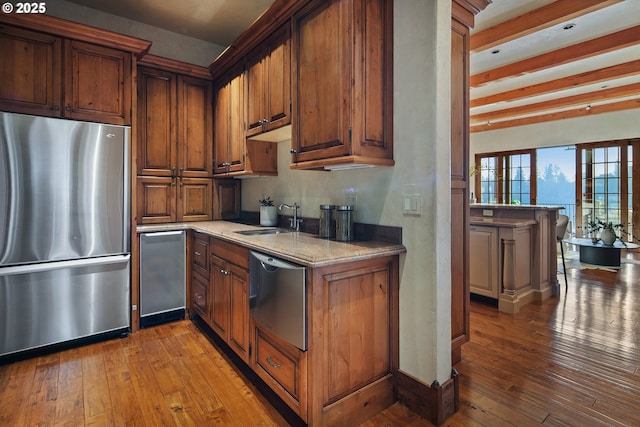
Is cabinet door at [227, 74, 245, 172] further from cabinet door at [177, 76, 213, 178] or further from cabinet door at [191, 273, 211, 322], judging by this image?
cabinet door at [191, 273, 211, 322]

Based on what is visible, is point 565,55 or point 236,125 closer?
point 236,125

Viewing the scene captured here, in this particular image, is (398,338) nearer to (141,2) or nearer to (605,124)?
(141,2)

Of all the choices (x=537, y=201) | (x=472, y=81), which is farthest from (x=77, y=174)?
(x=537, y=201)

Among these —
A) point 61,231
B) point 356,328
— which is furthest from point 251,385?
point 61,231

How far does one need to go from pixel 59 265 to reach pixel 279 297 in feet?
6.48

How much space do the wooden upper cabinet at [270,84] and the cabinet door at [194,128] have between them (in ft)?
3.09

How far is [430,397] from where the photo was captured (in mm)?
1820

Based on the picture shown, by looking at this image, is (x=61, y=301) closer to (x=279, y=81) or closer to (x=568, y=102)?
(x=279, y=81)

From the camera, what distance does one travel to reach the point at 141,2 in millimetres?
3168

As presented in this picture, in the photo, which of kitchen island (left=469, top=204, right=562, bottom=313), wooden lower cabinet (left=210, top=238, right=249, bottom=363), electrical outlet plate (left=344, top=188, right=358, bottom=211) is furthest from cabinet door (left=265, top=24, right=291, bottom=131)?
kitchen island (left=469, top=204, right=562, bottom=313)

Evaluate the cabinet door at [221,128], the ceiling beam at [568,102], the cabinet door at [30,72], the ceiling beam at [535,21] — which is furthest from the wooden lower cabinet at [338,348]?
the ceiling beam at [568,102]

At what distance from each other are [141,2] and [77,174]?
70.6 inches

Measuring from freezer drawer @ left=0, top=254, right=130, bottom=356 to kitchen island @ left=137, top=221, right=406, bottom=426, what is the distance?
1275 millimetres

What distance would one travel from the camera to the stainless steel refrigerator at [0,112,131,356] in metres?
2.45
